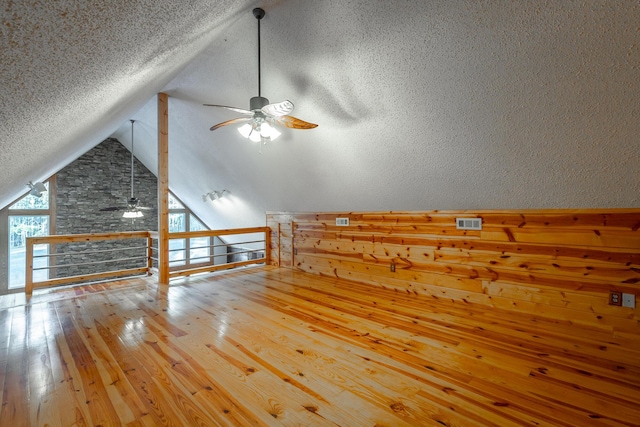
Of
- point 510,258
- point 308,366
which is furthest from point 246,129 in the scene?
point 510,258

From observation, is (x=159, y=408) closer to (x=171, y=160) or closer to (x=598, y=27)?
(x=598, y=27)

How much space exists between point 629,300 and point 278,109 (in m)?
3.42

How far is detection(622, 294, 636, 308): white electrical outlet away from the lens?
2.48 meters

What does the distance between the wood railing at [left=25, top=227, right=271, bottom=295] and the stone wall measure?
0.03 m

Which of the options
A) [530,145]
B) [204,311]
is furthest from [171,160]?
[530,145]

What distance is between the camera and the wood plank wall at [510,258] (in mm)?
2562

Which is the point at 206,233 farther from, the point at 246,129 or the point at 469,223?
the point at 469,223

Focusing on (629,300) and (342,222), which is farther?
(342,222)

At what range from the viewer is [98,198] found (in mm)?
7566

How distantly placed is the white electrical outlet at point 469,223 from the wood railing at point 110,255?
11.5 feet

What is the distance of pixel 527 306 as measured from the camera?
303 cm

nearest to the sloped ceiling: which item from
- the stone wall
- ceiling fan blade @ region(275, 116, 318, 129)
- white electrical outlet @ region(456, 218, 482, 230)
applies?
white electrical outlet @ region(456, 218, 482, 230)

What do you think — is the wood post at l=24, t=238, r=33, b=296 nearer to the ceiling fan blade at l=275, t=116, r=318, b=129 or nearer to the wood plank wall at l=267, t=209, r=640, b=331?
the ceiling fan blade at l=275, t=116, r=318, b=129

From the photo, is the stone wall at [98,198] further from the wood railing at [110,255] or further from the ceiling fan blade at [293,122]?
the ceiling fan blade at [293,122]
